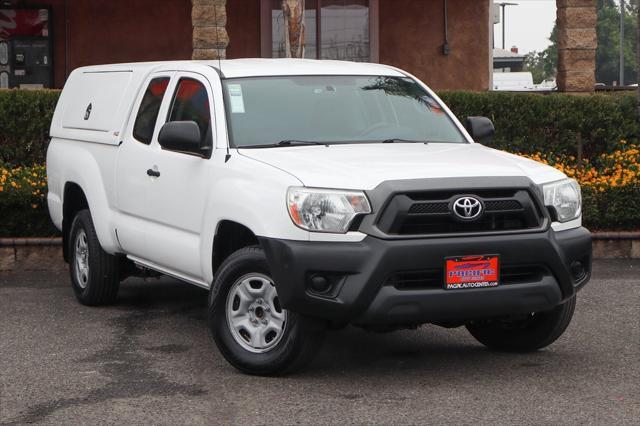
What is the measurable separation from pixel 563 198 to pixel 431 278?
1.07 m

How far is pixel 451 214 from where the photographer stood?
7164 millimetres

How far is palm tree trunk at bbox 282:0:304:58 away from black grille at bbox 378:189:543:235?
10.9 meters

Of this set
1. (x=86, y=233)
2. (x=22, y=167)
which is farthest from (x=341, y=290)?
(x=22, y=167)

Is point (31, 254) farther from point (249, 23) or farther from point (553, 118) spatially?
point (249, 23)

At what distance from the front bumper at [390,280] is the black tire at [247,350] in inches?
6.8

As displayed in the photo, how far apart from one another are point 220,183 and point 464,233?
63.5 inches

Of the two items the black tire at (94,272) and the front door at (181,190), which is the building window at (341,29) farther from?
the front door at (181,190)

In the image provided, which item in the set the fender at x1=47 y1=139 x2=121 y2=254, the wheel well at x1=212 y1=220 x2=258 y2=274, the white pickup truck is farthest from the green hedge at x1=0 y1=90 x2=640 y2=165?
the wheel well at x1=212 y1=220 x2=258 y2=274

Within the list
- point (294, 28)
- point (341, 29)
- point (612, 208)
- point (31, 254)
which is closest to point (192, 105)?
point (31, 254)

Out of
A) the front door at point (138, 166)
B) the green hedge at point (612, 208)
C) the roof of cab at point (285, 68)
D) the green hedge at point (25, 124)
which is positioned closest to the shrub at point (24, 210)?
the green hedge at point (25, 124)

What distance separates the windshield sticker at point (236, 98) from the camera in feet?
27.6

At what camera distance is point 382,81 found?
9.06 metres

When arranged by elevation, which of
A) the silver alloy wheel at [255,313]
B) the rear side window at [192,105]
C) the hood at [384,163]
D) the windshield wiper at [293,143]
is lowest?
the silver alloy wheel at [255,313]

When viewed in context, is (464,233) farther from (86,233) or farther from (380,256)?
(86,233)
